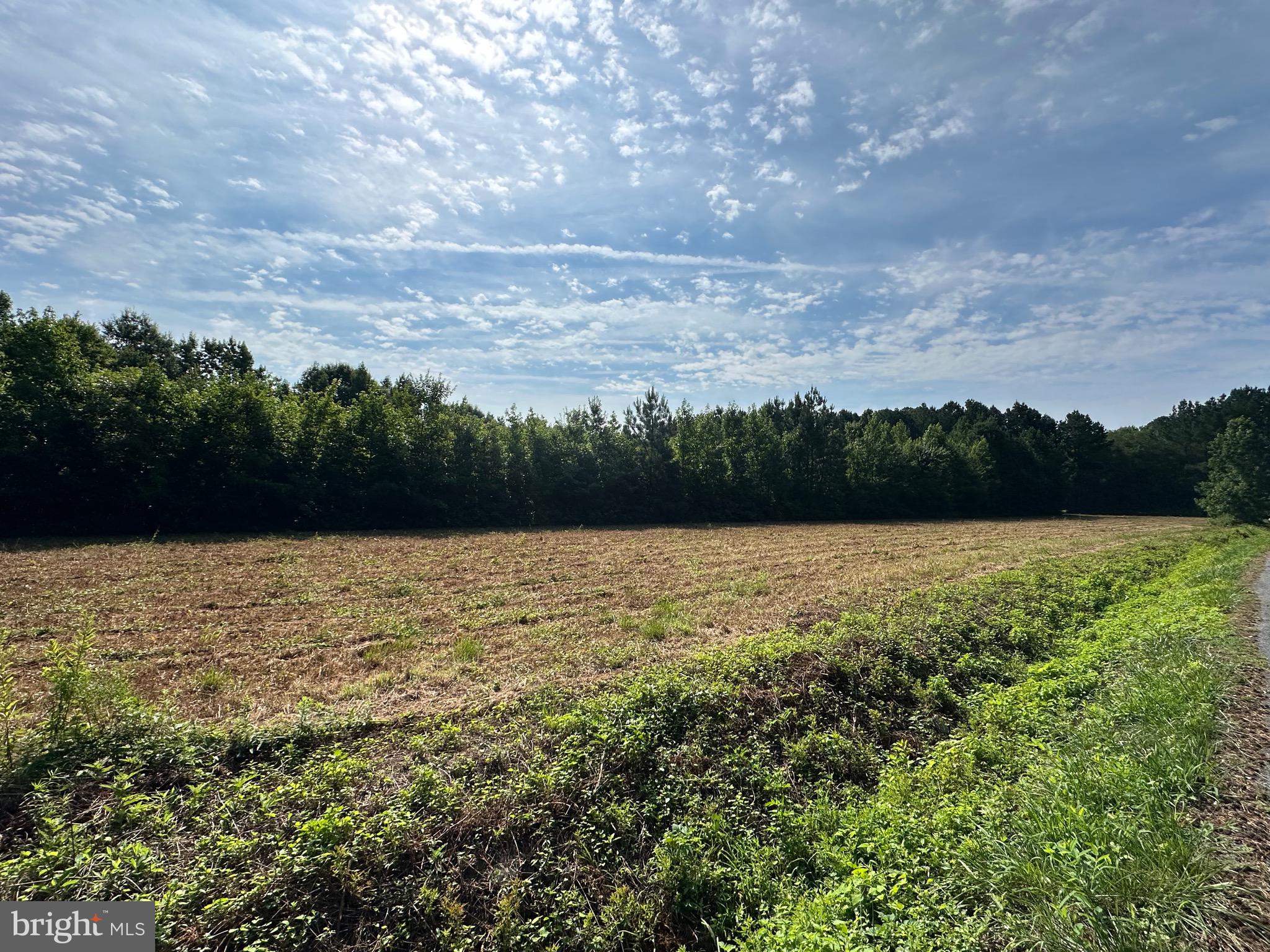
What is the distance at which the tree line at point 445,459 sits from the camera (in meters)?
22.7

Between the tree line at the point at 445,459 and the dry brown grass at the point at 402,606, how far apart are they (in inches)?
205

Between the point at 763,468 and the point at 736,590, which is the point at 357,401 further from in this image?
the point at 763,468

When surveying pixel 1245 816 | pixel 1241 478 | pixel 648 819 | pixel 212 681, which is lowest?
pixel 648 819

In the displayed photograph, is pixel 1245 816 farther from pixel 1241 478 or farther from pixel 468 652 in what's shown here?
pixel 1241 478

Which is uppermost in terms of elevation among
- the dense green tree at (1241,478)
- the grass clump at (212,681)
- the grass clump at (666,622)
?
the dense green tree at (1241,478)

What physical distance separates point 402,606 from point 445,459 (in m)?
23.0

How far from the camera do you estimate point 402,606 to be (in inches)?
457

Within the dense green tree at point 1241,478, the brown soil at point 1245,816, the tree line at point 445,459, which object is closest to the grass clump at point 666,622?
the brown soil at point 1245,816

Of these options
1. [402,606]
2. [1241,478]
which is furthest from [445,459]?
[1241,478]

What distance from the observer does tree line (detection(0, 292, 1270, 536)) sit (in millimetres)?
22734

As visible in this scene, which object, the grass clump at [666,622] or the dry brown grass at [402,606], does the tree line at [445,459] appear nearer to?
the dry brown grass at [402,606]

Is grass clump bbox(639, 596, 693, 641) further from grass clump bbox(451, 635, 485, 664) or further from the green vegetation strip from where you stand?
grass clump bbox(451, 635, 485, 664)

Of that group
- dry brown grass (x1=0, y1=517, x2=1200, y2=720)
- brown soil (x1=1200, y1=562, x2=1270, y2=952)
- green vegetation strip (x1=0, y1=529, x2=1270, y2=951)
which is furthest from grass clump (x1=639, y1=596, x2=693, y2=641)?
brown soil (x1=1200, y1=562, x2=1270, y2=952)

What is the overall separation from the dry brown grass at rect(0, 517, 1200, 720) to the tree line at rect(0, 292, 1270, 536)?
17.1 feet
